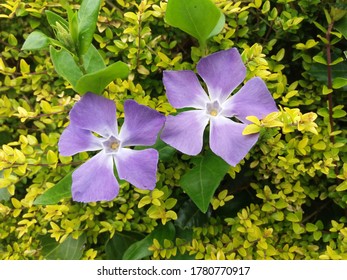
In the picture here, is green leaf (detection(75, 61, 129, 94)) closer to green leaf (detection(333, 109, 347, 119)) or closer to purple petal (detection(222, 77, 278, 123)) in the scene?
purple petal (detection(222, 77, 278, 123))

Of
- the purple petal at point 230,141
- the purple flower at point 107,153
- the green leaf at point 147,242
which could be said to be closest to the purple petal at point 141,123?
the purple flower at point 107,153

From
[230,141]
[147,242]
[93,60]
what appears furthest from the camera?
[147,242]

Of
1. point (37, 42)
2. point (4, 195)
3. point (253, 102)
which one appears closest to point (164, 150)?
point (253, 102)

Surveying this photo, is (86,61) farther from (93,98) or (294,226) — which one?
(294,226)

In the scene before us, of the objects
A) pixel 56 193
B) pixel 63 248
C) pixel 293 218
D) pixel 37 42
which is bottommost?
pixel 63 248

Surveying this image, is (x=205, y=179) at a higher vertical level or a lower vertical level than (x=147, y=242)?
higher

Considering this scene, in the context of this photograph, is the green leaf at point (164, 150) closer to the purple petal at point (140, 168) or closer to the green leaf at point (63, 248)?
the purple petal at point (140, 168)

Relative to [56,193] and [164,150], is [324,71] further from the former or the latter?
[56,193]
